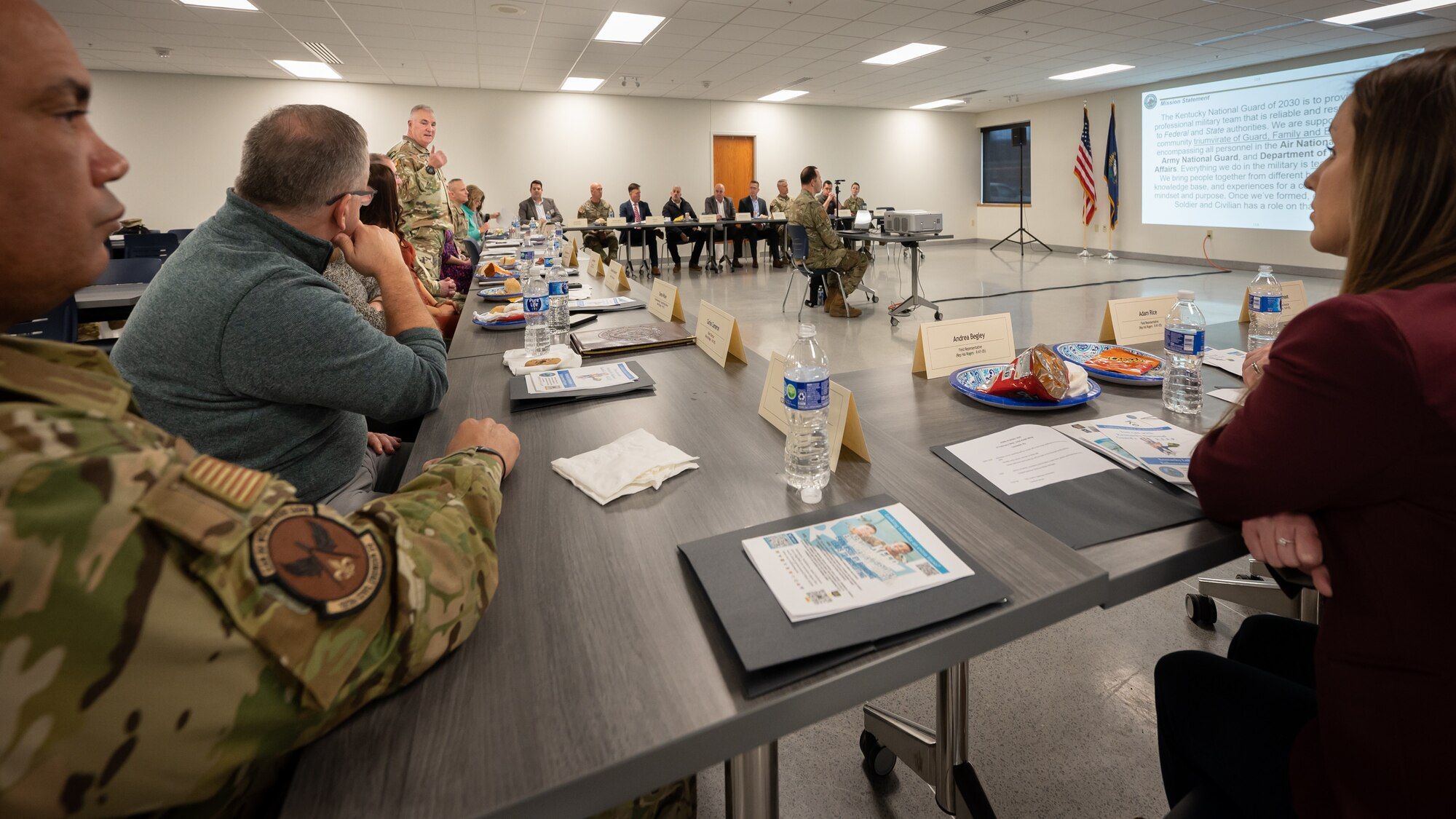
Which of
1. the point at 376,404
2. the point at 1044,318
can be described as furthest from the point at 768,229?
the point at 376,404

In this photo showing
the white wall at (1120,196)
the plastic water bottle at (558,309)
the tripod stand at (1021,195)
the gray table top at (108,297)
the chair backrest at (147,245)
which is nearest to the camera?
the plastic water bottle at (558,309)

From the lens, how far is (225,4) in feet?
18.7

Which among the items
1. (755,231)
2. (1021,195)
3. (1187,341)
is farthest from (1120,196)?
(1187,341)

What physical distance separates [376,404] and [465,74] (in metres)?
9.38

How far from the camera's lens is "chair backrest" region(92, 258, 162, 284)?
13.1ft

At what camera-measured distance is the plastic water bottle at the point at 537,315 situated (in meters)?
1.97

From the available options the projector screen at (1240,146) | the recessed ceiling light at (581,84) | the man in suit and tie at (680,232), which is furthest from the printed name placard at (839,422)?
the recessed ceiling light at (581,84)

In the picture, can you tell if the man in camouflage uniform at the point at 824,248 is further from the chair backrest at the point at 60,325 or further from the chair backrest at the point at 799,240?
the chair backrest at the point at 60,325

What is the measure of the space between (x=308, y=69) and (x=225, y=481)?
10.3 m

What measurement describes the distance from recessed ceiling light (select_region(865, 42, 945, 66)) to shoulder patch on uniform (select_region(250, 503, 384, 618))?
8426 millimetres

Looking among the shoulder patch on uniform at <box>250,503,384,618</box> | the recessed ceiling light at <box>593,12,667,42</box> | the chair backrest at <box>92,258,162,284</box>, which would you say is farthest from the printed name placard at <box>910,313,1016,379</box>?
the recessed ceiling light at <box>593,12,667,42</box>

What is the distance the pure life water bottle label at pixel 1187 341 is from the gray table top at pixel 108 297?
13.0 feet

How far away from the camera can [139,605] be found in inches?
16.7

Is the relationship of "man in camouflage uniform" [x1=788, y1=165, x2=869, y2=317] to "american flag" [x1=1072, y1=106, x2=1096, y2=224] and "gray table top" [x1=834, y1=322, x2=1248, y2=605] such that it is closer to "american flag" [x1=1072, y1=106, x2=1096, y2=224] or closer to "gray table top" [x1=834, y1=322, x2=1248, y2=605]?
"gray table top" [x1=834, y1=322, x2=1248, y2=605]
